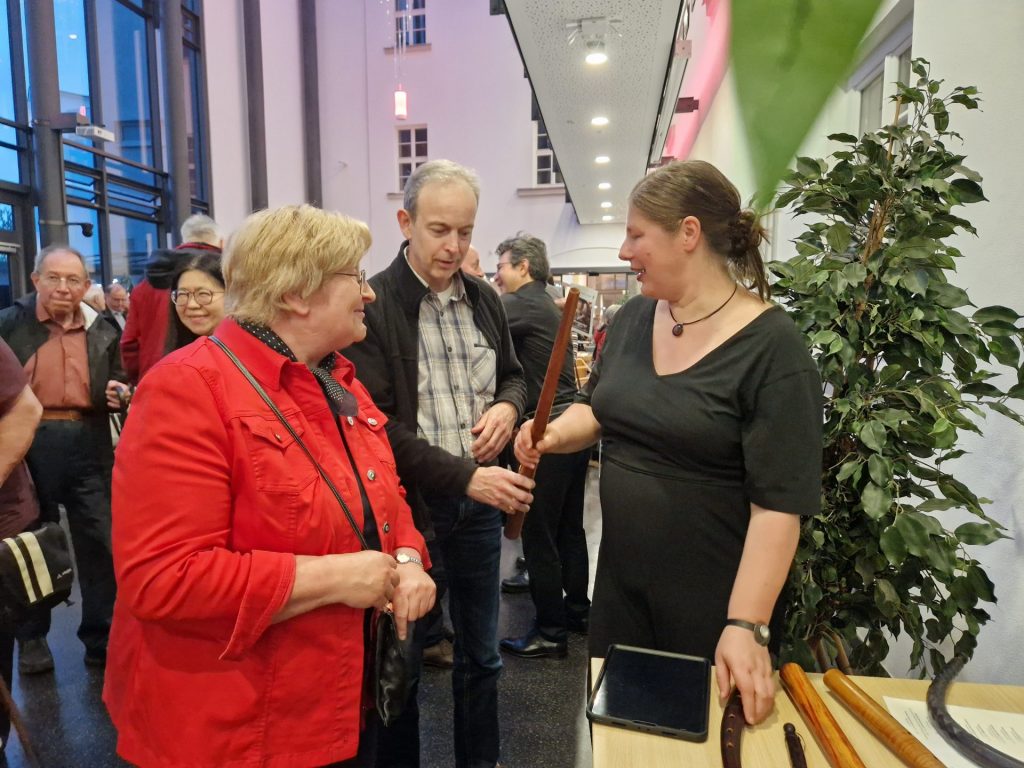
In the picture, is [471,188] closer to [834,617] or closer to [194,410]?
[194,410]

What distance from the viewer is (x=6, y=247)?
573 cm

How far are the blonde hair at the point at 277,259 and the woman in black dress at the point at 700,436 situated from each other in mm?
563

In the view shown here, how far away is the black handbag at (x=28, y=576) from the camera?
1.30m

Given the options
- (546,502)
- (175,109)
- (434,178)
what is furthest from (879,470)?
(175,109)

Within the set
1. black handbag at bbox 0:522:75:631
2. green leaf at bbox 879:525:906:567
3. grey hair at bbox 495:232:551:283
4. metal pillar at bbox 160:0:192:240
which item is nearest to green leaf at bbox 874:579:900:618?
green leaf at bbox 879:525:906:567

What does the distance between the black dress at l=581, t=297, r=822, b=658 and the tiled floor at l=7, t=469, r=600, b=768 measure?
1.14 m

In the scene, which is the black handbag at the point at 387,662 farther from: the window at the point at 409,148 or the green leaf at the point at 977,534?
the window at the point at 409,148

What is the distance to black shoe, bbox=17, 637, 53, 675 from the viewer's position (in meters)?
2.71

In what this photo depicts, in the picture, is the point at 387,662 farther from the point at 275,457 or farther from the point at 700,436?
the point at 700,436

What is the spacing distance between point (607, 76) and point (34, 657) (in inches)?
181

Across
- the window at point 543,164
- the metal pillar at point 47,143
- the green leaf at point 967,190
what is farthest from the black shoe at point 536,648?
the window at point 543,164

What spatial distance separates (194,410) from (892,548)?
1306mm

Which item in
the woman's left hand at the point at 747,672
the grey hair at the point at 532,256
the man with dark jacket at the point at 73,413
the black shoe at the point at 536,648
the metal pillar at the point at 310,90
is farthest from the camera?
the metal pillar at the point at 310,90

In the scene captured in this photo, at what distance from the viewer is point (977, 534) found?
4.47 feet
